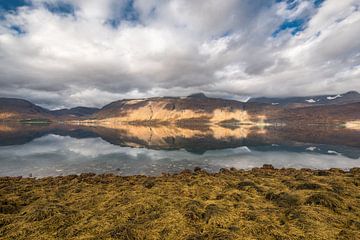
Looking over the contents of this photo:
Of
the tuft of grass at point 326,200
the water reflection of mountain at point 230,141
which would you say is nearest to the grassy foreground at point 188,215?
the tuft of grass at point 326,200

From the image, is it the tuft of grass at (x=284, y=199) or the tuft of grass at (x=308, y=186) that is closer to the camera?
the tuft of grass at (x=284, y=199)

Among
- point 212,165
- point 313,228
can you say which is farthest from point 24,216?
point 212,165

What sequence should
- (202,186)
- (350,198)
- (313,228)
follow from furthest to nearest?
(202,186), (350,198), (313,228)

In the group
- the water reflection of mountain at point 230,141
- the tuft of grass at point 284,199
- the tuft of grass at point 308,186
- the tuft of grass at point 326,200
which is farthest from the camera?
the water reflection of mountain at point 230,141

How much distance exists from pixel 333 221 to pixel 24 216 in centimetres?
1292

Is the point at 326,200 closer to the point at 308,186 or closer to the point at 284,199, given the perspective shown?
the point at 284,199

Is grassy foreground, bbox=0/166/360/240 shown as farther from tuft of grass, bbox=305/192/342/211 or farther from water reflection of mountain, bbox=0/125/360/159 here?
water reflection of mountain, bbox=0/125/360/159

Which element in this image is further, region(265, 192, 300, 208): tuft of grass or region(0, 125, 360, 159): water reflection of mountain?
region(0, 125, 360, 159): water reflection of mountain

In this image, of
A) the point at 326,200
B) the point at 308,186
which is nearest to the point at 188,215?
the point at 326,200

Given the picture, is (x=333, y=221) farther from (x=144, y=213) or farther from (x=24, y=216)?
(x=24, y=216)

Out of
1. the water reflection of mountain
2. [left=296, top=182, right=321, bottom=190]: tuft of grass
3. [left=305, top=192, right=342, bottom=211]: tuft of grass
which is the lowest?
the water reflection of mountain

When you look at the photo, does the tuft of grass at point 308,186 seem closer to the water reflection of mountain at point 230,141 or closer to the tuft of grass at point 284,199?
the tuft of grass at point 284,199

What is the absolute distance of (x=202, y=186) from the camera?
14703 mm

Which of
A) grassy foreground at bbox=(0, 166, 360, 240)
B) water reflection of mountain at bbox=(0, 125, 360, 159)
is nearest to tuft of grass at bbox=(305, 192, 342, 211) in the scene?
grassy foreground at bbox=(0, 166, 360, 240)
